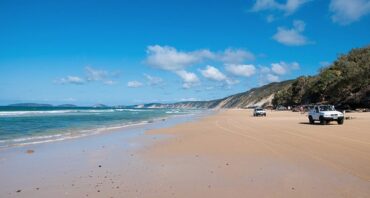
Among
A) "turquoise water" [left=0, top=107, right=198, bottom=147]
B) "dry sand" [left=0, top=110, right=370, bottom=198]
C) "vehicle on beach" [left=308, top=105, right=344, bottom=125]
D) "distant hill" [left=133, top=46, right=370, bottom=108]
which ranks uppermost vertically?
"distant hill" [left=133, top=46, right=370, bottom=108]

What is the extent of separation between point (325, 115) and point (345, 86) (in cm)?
5568

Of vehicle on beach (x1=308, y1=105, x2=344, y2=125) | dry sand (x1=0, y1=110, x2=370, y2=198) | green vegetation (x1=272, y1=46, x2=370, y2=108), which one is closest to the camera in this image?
dry sand (x1=0, y1=110, x2=370, y2=198)

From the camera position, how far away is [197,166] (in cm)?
1061

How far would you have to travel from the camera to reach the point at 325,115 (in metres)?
29.7

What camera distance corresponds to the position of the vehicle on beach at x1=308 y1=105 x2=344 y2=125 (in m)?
29.3

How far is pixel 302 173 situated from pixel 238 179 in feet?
5.76

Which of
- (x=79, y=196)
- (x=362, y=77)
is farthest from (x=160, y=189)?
(x=362, y=77)

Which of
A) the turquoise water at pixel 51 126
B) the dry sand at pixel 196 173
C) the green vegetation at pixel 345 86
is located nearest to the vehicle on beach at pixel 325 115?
the dry sand at pixel 196 173

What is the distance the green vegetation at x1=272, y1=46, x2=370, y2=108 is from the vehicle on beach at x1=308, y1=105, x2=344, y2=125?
41672 millimetres

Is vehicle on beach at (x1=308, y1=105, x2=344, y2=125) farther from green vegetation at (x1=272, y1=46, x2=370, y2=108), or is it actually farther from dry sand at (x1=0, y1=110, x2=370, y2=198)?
green vegetation at (x1=272, y1=46, x2=370, y2=108)

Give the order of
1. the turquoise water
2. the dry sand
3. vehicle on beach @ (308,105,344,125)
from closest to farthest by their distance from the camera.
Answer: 1. the dry sand
2. the turquoise water
3. vehicle on beach @ (308,105,344,125)

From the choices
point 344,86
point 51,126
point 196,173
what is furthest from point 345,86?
point 196,173

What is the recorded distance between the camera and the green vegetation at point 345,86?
71438mm

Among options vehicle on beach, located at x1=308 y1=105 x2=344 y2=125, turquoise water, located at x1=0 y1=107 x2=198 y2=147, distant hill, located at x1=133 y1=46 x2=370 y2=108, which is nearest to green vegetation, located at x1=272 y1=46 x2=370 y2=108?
distant hill, located at x1=133 y1=46 x2=370 y2=108
